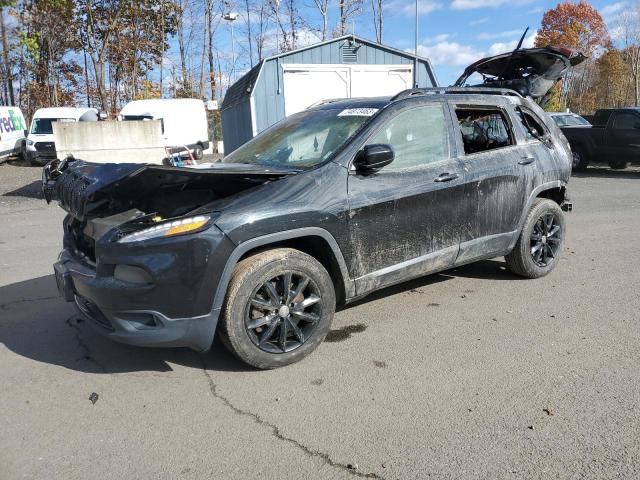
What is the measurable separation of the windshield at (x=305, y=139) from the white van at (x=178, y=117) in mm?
17974

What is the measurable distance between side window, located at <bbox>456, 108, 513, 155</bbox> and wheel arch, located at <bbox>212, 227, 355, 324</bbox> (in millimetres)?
1658

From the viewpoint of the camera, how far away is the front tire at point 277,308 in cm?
325

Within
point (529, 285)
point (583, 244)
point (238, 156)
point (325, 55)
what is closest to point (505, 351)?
point (529, 285)

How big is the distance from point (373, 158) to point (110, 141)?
1060 cm

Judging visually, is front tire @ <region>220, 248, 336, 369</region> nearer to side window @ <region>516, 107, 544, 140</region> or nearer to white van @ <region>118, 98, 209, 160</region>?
side window @ <region>516, 107, 544, 140</region>

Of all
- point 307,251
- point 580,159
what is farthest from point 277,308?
Answer: point 580,159

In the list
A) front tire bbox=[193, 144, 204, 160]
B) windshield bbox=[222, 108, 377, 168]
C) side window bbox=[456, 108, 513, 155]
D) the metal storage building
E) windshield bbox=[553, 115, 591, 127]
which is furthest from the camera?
front tire bbox=[193, 144, 204, 160]

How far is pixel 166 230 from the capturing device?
305 centimetres

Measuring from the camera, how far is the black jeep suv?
10.2 ft

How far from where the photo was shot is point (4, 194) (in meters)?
13.0

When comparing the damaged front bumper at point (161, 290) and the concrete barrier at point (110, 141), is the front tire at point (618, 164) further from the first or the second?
the damaged front bumper at point (161, 290)

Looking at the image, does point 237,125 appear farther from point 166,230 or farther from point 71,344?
point 166,230

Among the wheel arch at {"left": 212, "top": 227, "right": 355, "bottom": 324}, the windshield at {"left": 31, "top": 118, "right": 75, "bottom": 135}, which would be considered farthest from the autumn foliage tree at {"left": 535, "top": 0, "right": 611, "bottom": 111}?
the wheel arch at {"left": 212, "top": 227, "right": 355, "bottom": 324}

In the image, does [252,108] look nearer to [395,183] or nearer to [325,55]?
[325,55]
